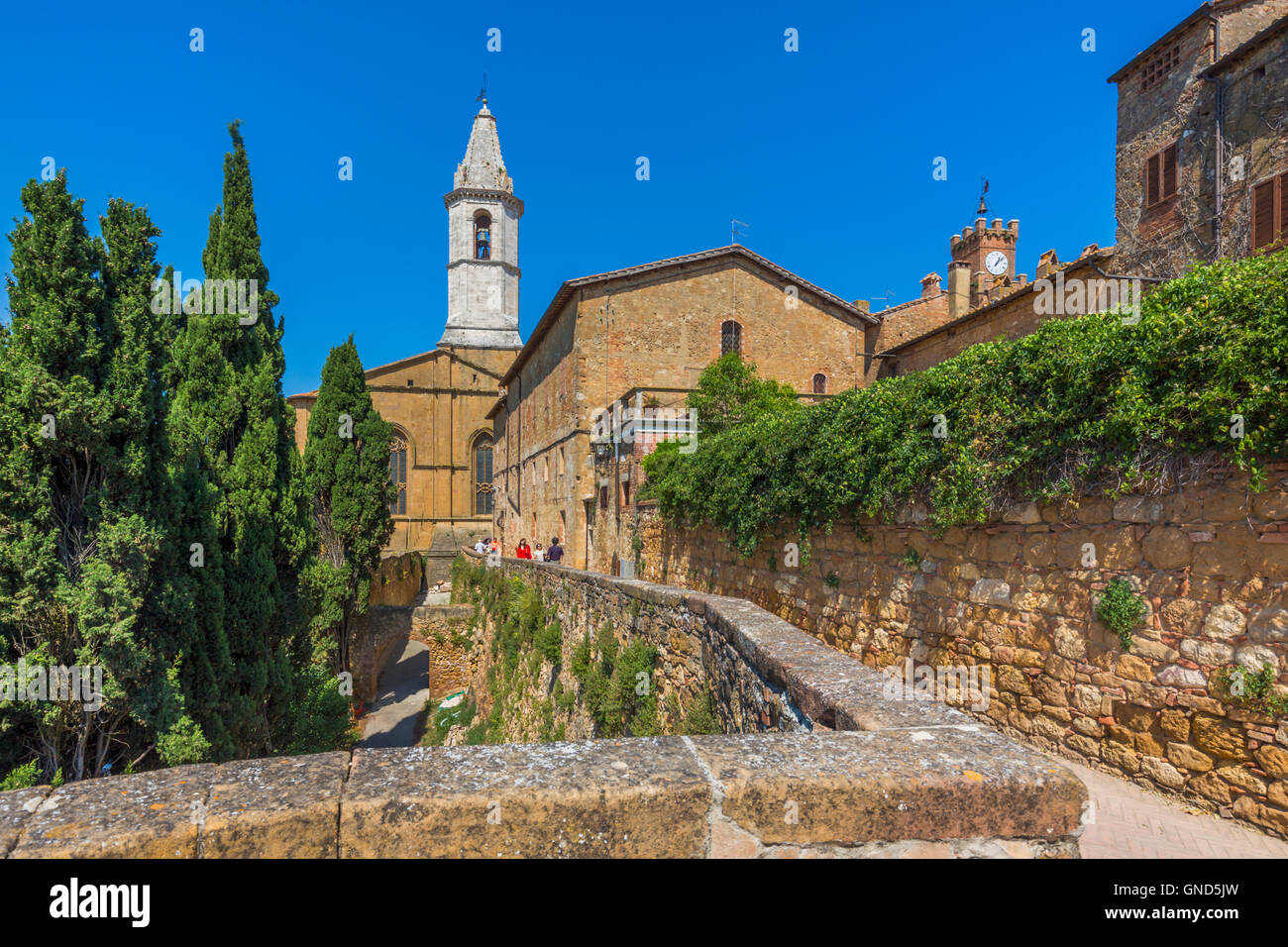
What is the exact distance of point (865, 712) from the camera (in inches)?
106

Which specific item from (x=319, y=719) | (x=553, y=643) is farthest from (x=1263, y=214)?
(x=319, y=719)

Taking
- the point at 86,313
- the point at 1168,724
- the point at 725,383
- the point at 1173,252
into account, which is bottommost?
the point at 1168,724

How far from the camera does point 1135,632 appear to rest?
4484 mm

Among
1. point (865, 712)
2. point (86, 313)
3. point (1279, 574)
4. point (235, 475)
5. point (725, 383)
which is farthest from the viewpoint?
point (725, 383)

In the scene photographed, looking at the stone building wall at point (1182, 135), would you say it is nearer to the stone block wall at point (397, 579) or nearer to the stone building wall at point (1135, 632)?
the stone building wall at point (1135, 632)

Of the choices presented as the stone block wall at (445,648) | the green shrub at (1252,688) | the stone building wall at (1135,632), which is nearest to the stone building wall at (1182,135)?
the stone building wall at (1135,632)

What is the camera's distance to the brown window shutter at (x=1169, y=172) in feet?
40.1

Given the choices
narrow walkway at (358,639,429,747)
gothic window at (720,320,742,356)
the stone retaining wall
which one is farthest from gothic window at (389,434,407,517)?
the stone retaining wall

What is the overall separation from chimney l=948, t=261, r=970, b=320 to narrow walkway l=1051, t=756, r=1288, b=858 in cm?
1833

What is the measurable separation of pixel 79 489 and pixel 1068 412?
695 cm

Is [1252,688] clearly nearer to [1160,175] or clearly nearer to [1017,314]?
[1017,314]
